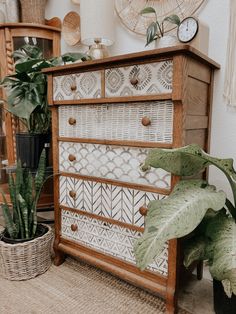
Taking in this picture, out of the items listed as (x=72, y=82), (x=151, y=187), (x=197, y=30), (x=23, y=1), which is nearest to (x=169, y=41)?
(x=197, y=30)

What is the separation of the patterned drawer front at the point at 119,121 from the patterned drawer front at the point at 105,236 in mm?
448

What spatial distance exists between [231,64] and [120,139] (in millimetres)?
688

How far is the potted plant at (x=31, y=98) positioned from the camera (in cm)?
155

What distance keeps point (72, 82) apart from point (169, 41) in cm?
52

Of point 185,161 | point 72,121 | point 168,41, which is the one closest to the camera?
point 185,161

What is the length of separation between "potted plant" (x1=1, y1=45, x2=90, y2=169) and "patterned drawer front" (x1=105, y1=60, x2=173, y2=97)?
45 centimetres

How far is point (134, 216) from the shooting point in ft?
3.89

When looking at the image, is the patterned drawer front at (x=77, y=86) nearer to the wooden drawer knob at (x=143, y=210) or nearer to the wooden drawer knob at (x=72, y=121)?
the wooden drawer knob at (x=72, y=121)

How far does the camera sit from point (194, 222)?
81 centimetres

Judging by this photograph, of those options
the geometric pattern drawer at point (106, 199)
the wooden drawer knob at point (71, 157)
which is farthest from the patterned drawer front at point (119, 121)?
the geometric pattern drawer at point (106, 199)

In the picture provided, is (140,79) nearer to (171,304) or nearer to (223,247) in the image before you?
(223,247)

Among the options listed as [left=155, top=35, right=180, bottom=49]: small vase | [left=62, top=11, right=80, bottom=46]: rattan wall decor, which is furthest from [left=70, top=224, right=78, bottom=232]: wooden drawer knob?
[left=62, top=11, right=80, bottom=46]: rattan wall decor

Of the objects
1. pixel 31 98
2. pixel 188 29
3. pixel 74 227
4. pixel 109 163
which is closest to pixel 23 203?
pixel 74 227

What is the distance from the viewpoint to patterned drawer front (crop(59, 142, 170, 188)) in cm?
114
